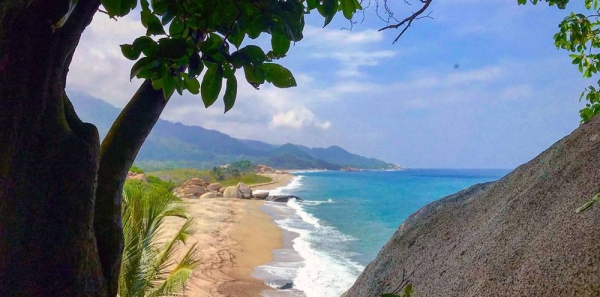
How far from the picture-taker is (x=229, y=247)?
17.6 m

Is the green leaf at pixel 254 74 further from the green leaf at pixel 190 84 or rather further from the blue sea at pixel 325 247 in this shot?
the blue sea at pixel 325 247

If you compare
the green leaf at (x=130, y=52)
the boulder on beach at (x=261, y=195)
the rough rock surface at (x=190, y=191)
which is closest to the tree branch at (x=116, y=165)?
the green leaf at (x=130, y=52)

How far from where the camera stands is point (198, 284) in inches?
468

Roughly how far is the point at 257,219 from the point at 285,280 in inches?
564

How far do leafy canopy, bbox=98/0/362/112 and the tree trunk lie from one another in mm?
187

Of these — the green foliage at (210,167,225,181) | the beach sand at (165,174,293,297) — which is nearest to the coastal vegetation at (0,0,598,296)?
the beach sand at (165,174,293,297)

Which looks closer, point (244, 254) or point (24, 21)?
point (24, 21)

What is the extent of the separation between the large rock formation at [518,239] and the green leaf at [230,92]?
4.25 ft

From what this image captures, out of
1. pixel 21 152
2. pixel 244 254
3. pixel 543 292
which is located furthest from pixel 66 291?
pixel 244 254

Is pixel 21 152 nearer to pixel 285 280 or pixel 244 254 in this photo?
pixel 285 280

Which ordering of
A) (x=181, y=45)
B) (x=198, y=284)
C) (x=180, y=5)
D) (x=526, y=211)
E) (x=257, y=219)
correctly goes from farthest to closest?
(x=257, y=219) < (x=198, y=284) < (x=526, y=211) < (x=180, y=5) < (x=181, y=45)

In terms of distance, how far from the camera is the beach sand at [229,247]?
39.5 ft

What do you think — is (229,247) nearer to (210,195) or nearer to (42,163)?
(42,163)

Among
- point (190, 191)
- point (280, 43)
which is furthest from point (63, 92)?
point (190, 191)
